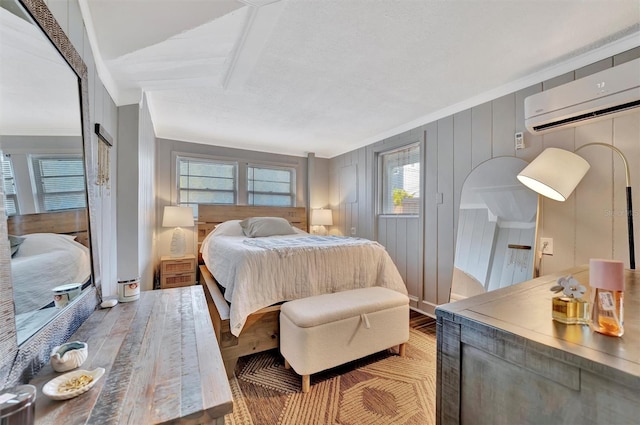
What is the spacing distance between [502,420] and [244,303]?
5.26 ft

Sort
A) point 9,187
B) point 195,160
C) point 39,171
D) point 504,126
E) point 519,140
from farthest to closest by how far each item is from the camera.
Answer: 1. point 195,160
2. point 504,126
3. point 519,140
4. point 39,171
5. point 9,187

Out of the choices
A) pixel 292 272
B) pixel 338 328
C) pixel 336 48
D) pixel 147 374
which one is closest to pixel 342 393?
pixel 338 328

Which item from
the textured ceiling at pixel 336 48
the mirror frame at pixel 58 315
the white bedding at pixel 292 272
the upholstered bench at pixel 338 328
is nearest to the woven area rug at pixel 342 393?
the upholstered bench at pixel 338 328

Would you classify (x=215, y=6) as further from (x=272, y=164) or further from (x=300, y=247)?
(x=272, y=164)

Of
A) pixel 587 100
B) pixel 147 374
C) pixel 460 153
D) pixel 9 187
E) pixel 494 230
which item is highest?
pixel 587 100

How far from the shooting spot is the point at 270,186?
4.50 m

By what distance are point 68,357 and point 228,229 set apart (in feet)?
9.66

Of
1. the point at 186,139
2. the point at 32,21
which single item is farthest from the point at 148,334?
the point at 186,139

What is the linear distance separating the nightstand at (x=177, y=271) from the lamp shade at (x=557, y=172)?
3.43 m

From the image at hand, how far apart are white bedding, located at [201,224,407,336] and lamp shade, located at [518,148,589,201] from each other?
132cm

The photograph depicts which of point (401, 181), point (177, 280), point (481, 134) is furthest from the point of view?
point (401, 181)

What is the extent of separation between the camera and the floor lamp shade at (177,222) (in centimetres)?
339

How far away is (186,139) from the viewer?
12.6 feet

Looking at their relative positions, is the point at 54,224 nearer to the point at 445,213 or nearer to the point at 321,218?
the point at 445,213
